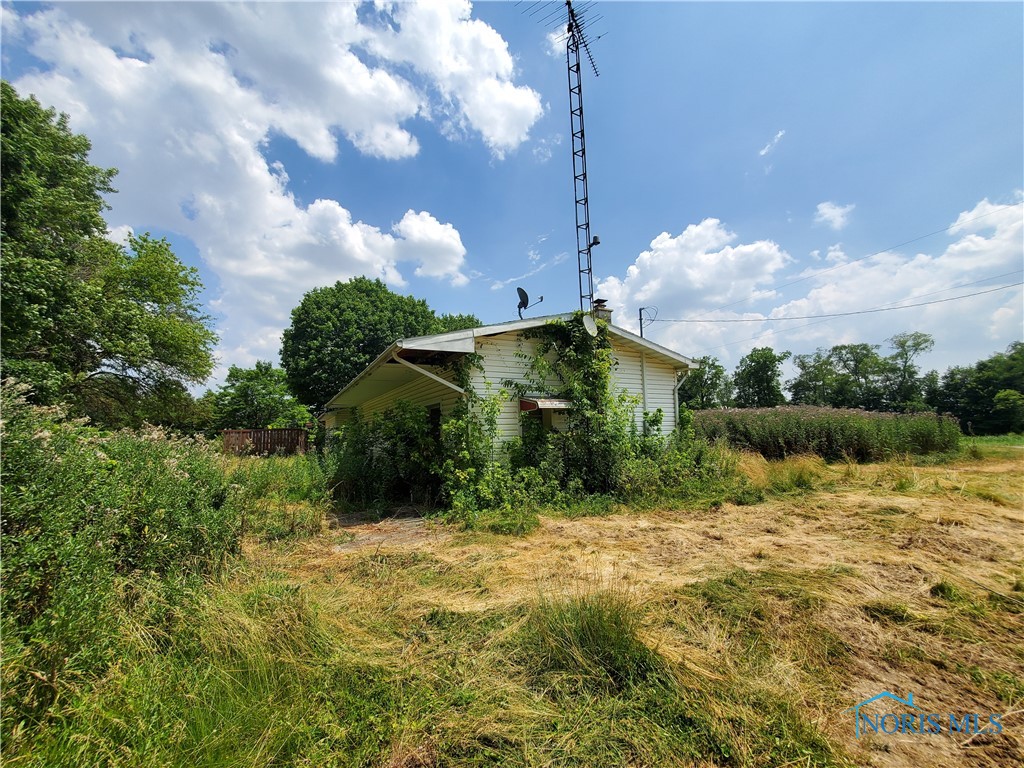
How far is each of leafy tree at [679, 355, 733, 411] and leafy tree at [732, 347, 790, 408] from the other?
2.55m

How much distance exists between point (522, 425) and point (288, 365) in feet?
58.2

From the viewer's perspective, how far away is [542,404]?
777 centimetres

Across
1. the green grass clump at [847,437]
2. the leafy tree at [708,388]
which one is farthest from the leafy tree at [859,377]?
the green grass clump at [847,437]

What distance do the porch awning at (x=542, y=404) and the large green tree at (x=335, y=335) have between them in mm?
12470

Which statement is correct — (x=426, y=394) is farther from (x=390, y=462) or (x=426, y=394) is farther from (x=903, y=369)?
(x=903, y=369)

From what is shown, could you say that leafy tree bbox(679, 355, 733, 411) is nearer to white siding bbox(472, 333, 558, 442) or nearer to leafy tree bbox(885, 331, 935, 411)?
leafy tree bbox(885, 331, 935, 411)

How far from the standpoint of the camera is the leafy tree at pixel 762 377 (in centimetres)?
4000

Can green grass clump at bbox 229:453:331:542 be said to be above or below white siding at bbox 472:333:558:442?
below

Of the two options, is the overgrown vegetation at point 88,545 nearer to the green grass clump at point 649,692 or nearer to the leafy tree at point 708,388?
the green grass clump at point 649,692

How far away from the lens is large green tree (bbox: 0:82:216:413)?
8703mm

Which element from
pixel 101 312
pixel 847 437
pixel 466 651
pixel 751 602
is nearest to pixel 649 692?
pixel 466 651

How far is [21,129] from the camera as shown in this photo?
9.58 metres
